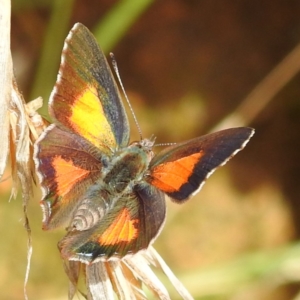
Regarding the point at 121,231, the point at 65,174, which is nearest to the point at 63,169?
the point at 65,174

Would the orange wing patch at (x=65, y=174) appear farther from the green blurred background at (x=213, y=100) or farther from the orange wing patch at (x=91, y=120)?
the green blurred background at (x=213, y=100)

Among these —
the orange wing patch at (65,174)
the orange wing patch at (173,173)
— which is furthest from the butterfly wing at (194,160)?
the orange wing patch at (65,174)

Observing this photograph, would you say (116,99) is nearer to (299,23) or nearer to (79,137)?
(79,137)

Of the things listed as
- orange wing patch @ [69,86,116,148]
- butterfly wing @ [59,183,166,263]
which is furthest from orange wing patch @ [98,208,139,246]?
orange wing patch @ [69,86,116,148]

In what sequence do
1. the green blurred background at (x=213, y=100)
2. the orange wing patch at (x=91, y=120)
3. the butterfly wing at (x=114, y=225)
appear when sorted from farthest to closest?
the green blurred background at (x=213, y=100) → the orange wing patch at (x=91, y=120) → the butterfly wing at (x=114, y=225)

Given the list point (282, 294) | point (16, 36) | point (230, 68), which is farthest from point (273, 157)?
point (16, 36)

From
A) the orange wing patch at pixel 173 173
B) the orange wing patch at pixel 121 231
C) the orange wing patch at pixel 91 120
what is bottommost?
the orange wing patch at pixel 121 231

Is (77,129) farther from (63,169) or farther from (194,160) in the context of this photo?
(194,160)
